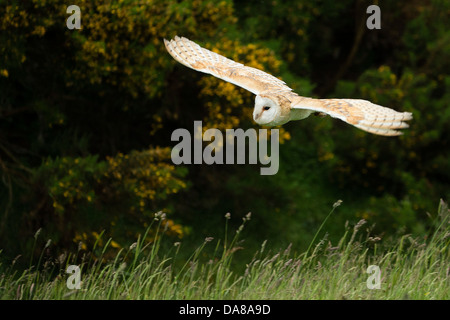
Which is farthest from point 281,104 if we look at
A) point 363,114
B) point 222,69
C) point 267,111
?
point 222,69

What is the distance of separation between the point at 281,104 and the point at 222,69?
1014 millimetres

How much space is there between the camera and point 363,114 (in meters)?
4.89

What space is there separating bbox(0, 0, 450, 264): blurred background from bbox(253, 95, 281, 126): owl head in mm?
2417

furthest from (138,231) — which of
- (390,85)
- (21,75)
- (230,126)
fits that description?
(390,85)

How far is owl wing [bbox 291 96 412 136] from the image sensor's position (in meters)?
4.59

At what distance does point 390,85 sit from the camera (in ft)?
36.2

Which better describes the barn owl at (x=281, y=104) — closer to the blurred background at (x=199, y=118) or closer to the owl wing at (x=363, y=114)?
the owl wing at (x=363, y=114)

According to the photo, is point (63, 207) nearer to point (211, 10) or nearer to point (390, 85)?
point (211, 10)

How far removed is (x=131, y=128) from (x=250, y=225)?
2.00 m

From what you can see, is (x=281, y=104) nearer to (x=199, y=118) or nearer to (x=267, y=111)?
(x=267, y=111)

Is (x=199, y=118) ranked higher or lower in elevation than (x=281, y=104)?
lower

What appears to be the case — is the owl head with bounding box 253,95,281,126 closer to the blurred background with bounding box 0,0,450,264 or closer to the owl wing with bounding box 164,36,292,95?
the owl wing with bounding box 164,36,292,95

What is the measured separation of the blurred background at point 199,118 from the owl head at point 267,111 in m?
2.42

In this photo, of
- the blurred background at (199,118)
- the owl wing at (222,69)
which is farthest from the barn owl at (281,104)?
the blurred background at (199,118)
